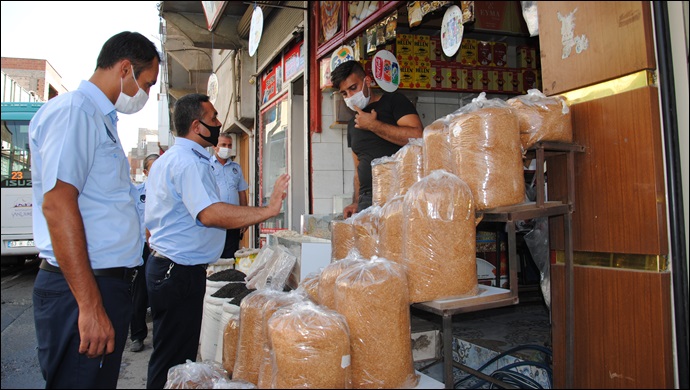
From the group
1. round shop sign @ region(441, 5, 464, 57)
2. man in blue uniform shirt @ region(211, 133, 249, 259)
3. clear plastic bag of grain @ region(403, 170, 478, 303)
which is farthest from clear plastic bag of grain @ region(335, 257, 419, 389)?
man in blue uniform shirt @ region(211, 133, 249, 259)

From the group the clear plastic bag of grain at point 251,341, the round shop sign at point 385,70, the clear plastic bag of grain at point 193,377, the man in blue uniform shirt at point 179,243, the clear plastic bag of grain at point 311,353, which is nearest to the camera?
the clear plastic bag of grain at point 311,353

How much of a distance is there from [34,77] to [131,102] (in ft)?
2.61

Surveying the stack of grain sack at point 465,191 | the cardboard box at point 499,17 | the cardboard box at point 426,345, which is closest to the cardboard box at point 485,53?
the cardboard box at point 499,17

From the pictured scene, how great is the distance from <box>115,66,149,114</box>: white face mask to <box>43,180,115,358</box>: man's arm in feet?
1.95

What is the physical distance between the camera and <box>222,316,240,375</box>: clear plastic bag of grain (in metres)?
2.39

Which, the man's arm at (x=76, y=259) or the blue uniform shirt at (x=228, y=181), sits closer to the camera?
the man's arm at (x=76, y=259)

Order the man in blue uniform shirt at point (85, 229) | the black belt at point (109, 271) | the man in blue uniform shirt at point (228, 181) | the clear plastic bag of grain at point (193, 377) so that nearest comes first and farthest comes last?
the man in blue uniform shirt at point (85, 229) < the black belt at point (109, 271) < the clear plastic bag of grain at point (193, 377) < the man in blue uniform shirt at point (228, 181)

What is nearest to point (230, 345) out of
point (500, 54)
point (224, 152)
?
point (224, 152)

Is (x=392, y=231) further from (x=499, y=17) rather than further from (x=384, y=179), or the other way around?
(x=499, y=17)

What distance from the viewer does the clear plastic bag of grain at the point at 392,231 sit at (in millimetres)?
2092

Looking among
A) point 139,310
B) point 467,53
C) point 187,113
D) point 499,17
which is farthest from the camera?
point 467,53

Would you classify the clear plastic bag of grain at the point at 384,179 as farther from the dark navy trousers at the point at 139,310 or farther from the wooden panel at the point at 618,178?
the dark navy trousers at the point at 139,310

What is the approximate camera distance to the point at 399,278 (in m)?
1.81

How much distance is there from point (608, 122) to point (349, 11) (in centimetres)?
403
